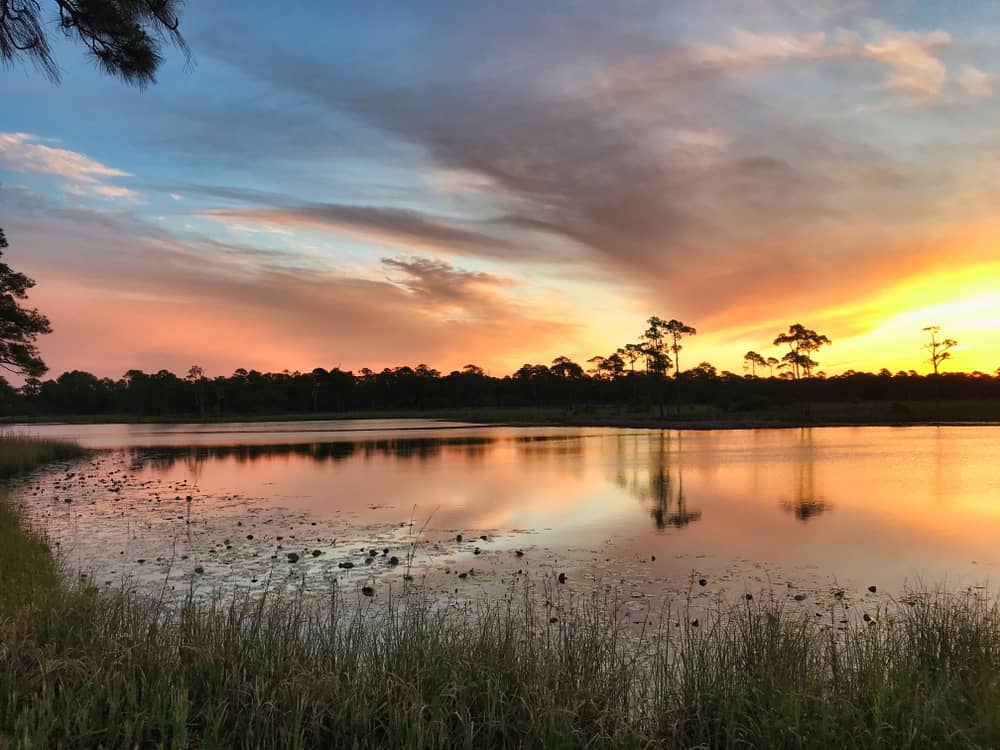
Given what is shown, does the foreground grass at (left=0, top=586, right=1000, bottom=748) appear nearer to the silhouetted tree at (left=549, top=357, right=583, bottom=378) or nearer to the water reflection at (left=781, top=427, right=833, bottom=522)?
the water reflection at (left=781, top=427, right=833, bottom=522)

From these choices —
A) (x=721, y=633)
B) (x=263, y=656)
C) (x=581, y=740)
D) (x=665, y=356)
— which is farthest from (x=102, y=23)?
(x=665, y=356)

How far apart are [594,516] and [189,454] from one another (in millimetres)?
33761

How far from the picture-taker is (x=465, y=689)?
202 inches

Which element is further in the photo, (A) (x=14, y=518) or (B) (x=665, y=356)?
(B) (x=665, y=356)

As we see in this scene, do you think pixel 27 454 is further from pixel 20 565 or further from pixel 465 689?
pixel 465 689

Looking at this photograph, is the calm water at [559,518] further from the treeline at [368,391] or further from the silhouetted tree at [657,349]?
the treeline at [368,391]

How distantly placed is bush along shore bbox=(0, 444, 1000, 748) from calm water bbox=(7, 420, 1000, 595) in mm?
4479

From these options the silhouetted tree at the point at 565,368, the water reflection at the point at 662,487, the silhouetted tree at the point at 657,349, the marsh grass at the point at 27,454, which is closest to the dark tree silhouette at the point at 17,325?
the marsh grass at the point at 27,454

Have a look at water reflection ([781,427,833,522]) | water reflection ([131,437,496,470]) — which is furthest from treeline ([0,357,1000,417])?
water reflection ([781,427,833,522])

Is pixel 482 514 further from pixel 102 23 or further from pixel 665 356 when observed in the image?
pixel 665 356

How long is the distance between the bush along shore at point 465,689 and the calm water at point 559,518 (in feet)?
14.7

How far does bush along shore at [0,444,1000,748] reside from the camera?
15.0 feet

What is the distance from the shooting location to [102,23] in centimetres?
732

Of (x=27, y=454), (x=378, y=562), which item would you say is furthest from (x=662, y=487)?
(x=27, y=454)
